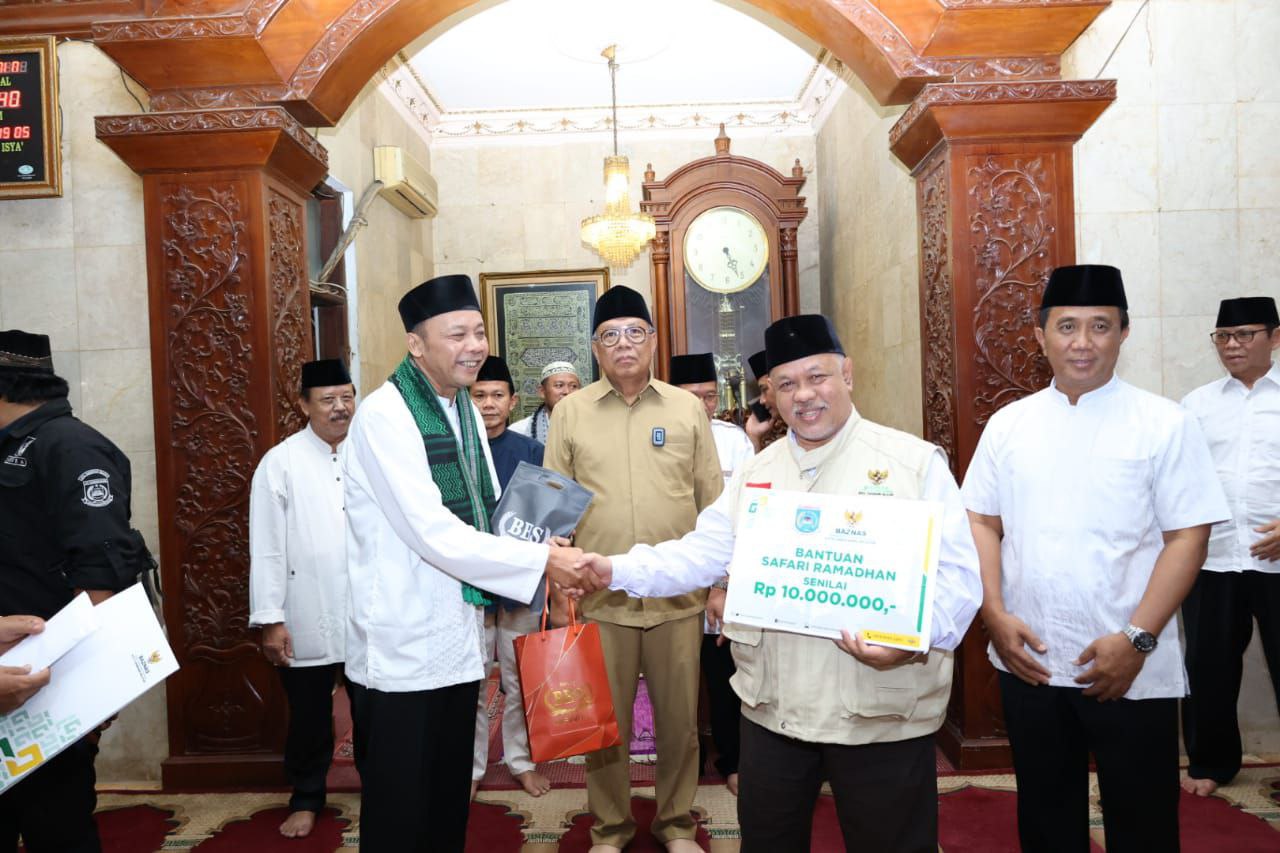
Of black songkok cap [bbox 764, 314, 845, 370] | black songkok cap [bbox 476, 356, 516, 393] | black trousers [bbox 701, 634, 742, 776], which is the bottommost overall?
black trousers [bbox 701, 634, 742, 776]

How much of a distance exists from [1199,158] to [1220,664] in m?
2.16

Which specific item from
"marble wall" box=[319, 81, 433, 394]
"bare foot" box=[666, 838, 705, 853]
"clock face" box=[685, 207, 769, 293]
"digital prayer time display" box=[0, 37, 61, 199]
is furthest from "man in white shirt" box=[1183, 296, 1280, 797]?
"marble wall" box=[319, 81, 433, 394]

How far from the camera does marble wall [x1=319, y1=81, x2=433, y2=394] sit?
6172 mm

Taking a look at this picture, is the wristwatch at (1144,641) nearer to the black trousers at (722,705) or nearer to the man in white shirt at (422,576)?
the man in white shirt at (422,576)

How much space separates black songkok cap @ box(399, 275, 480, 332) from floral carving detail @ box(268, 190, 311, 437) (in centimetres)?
153

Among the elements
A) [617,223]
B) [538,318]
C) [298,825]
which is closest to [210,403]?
[298,825]

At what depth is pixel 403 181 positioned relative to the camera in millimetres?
6691

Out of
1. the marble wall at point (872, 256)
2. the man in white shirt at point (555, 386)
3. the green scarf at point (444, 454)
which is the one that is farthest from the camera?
the marble wall at point (872, 256)

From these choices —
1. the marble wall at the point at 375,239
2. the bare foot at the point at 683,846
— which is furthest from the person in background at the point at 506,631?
the marble wall at the point at 375,239

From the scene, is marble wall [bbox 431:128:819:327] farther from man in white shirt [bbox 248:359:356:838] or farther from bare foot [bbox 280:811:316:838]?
bare foot [bbox 280:811:316:838]

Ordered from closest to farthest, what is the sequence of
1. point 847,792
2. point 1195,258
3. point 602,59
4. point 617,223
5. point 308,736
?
1. point 847,792
2. point 308,736
3. point 1195,258
4. point 617,223
5. point 602,59

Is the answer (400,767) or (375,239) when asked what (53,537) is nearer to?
(400,767)

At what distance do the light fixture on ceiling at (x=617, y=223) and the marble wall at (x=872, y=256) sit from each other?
1.55 metres

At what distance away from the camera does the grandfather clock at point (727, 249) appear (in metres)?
7.09
